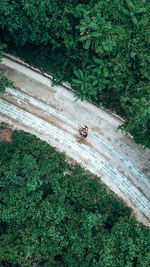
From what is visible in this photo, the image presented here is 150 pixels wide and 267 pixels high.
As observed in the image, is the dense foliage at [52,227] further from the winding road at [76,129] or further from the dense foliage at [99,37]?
the dense foliage at [99,37]

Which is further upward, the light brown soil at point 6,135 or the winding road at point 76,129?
the winding road at point 76,129

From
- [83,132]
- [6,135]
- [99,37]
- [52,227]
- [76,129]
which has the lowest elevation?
[6,135]

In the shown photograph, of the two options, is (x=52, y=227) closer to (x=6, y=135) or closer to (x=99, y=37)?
(x=6, y=135)

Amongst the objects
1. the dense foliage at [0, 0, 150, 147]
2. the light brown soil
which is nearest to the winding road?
the light brown soil

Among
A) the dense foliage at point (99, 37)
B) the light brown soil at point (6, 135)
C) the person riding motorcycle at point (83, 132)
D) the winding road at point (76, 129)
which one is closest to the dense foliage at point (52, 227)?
the light brown soil at point (6, 135)

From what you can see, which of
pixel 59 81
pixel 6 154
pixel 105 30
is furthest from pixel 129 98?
pixel 6 154

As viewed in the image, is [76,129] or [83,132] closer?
[83,132]

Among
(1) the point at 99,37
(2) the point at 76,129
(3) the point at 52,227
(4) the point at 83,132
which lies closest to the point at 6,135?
(2) the point at 76,129
